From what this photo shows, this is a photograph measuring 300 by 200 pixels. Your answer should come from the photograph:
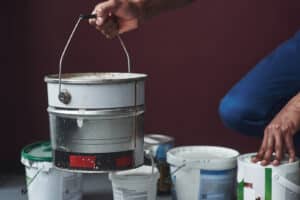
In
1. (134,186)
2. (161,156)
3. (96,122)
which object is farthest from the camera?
(161,156)

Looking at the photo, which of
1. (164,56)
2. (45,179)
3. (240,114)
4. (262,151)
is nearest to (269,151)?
(262,151)

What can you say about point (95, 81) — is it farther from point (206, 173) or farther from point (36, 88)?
point (36, 88)

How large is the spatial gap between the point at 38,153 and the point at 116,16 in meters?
0.52

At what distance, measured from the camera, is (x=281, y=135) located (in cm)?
140

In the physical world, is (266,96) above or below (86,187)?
above

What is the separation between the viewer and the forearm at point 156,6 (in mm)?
1451

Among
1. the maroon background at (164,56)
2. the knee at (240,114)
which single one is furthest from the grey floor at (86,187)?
the knee at (240,114)

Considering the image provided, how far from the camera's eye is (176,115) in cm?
209

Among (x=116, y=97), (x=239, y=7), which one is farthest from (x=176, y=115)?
(x=116, y=97)

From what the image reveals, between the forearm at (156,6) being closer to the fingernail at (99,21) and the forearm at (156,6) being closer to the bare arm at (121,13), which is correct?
the bare arm at (121,13)

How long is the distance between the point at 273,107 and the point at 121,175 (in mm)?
492

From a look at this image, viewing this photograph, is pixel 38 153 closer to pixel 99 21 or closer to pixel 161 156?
pixel 161 156

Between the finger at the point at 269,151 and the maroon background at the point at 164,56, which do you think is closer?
the finger at the point at 269,151

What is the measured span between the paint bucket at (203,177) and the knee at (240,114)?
0.31ft
